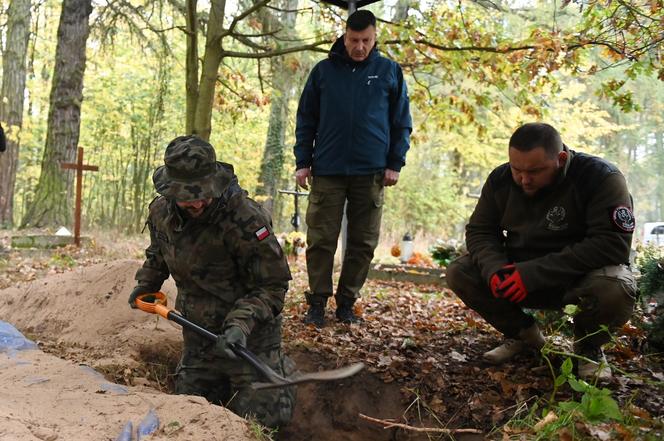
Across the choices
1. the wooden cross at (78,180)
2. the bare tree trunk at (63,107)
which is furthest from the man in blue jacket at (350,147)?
the bare tree trunk at (63,107)

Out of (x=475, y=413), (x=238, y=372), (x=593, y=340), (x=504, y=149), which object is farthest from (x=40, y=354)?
(x=504, y=149)

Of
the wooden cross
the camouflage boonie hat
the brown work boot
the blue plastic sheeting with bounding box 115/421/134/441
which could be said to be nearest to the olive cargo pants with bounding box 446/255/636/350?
the brown work boot

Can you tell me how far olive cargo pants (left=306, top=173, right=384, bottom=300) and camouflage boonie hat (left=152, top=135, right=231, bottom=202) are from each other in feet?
4.74

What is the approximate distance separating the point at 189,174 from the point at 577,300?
83.9 inches

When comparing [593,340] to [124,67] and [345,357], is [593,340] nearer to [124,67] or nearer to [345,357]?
[345,357]

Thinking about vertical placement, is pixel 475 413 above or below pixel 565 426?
below

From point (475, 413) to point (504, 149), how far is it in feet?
47.0

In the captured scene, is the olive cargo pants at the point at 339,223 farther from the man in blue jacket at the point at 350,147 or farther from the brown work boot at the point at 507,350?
the brown work boot at the point at 507,350

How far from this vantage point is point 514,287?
3.28m

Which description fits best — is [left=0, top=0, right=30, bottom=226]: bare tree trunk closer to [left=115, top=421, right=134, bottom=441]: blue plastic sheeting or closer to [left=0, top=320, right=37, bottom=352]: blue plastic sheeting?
[left=0, top=320, right=37, bottom=352]: blue plastic sheeting

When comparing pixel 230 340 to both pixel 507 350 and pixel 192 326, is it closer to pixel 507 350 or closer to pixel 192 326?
pixel 192 326

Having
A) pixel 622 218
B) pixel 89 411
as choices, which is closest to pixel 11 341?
pixel 89 411

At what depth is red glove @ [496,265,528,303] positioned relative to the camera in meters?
3.27

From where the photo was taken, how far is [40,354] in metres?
3.74
